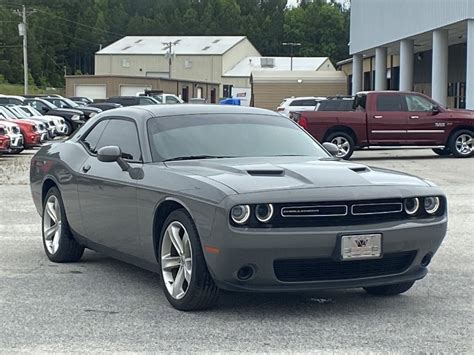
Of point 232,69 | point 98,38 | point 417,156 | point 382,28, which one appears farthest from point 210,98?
point 417,156

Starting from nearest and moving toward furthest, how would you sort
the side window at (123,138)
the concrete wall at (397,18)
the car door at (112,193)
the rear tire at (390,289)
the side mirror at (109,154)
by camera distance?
the rear tire at (390,289) → the car door at (112,193) → the side mirror at (109,154) → the side window at (123,138) → the concrete wall at (397,18)

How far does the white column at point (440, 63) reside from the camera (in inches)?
1431

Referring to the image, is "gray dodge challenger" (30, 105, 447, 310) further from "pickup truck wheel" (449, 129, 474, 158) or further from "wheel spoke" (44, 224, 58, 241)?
"pickup truck wheel" (449, 129, 474, 158)

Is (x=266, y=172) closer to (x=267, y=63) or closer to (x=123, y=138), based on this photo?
(x=123, y=138)

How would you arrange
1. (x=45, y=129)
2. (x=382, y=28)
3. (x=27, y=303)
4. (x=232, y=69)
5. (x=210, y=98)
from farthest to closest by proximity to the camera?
(x=232, y=69) < (x=210, y=98) < (x=382, y=28) < (x=45, y=129) < (x=27, y=303)

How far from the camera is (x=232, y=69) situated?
98562 mm

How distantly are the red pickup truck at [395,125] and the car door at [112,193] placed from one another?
15.3 metres

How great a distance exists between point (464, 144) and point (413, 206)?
703 inches

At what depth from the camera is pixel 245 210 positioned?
18.9 ft

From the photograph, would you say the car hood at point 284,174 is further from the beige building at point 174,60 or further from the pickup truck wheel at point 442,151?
the beige building at point 174,60

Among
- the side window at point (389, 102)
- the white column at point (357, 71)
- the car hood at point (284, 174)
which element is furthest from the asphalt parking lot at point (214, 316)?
the white column at point (357, 71)

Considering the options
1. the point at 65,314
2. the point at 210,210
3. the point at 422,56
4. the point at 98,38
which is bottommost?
the point at 65,314

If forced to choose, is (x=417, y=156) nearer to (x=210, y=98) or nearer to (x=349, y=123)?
(x=349, y=123)

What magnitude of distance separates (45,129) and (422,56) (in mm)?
31106
